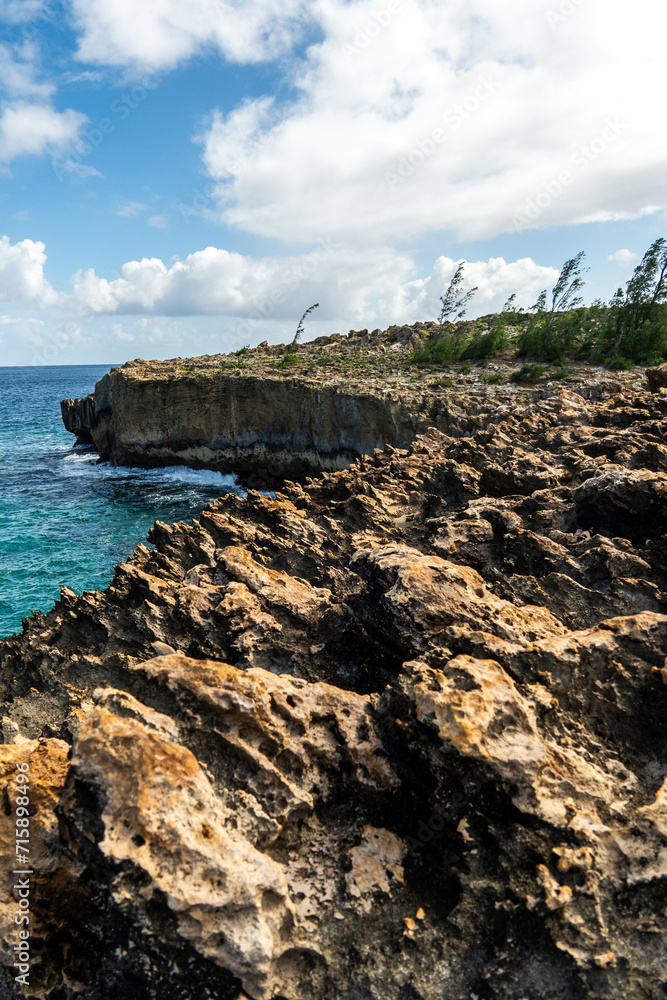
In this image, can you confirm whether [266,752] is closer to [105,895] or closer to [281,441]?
[105,895]

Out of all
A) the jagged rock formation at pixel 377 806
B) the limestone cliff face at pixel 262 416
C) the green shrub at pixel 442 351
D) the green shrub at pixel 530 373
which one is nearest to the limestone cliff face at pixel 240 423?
the limestone cliff face at pixel 262 416

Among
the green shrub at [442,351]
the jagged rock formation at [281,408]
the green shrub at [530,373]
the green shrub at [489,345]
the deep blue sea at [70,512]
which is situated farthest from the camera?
the green shrub at [442,351]

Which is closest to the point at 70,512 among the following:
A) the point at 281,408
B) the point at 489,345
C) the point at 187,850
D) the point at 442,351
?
the point at 281,408

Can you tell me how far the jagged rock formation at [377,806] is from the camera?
5234mm

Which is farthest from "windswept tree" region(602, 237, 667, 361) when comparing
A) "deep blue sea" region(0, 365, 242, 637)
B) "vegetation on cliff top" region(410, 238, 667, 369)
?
"deep blue sea" region(0, 365, 242, 637)

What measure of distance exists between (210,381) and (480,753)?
4912 centimetres

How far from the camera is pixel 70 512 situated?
40.7 meters

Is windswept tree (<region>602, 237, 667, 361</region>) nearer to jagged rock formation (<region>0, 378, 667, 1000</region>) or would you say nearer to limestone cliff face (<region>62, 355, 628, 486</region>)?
limestone cliff face (<region>62, 355, 628, 486</region>)

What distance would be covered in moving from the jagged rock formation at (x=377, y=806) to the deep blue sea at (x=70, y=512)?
775 inches

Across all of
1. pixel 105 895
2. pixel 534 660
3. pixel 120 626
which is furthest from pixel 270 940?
pixel 120 626

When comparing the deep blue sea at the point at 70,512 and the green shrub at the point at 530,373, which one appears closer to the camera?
the deep blue sea at the point at 70,512

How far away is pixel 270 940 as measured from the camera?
5.36 meters

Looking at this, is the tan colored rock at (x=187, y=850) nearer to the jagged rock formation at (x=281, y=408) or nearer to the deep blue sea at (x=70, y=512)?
the deep blue sea at (x=70, y=512)

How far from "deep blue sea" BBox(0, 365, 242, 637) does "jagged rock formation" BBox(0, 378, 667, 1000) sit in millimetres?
19681
